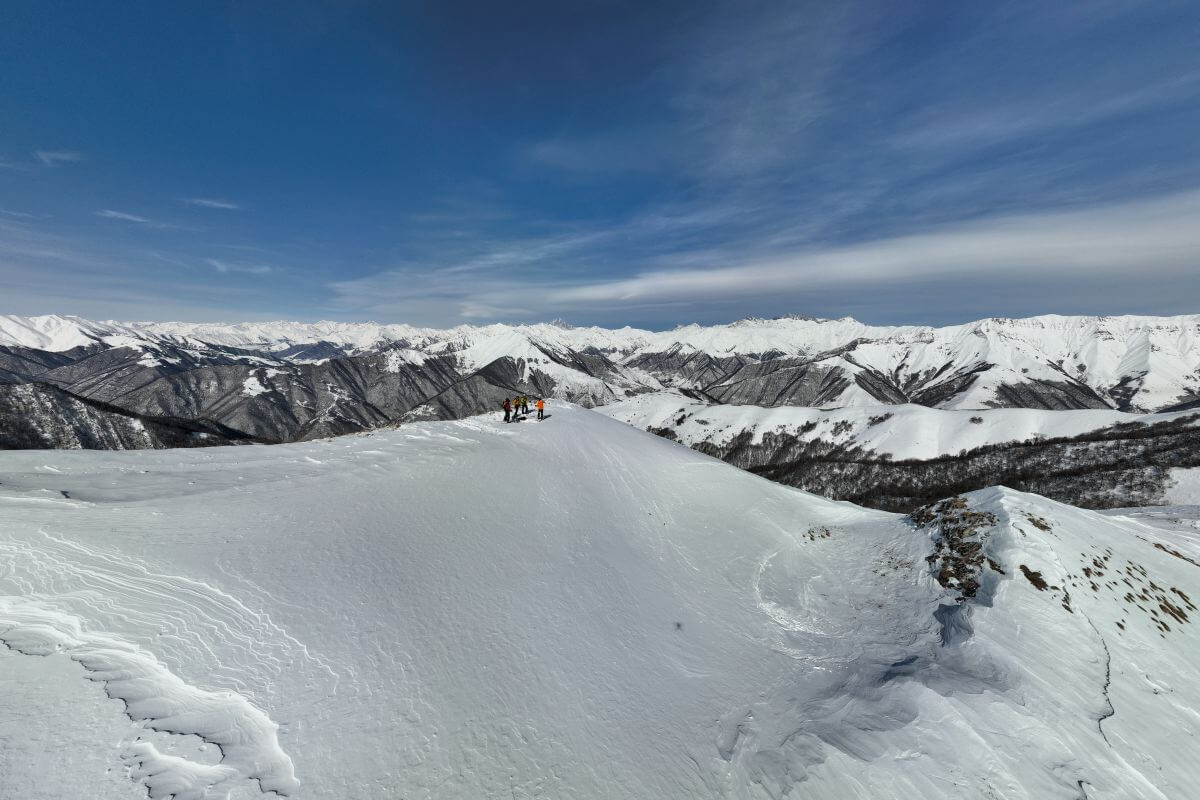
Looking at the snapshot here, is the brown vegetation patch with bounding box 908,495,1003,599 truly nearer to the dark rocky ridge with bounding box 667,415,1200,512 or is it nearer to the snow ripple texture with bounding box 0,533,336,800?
the snow ripple texture with bounding box 0,533,336,800

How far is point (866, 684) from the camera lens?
486 inches

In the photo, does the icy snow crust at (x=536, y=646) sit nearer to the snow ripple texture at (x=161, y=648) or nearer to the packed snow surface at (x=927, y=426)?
the snow ripple texture at (x=161, y=648)

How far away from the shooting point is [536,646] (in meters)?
11.8

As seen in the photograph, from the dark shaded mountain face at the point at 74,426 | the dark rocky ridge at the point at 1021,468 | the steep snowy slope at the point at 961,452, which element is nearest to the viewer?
the dark rocky ridge at the point at 1021,468

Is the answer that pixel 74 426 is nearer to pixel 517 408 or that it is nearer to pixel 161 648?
pixel 517 408

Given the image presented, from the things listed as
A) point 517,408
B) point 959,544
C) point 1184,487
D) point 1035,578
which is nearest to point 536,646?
point 1035,578

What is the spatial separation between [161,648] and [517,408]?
28199 millimetres

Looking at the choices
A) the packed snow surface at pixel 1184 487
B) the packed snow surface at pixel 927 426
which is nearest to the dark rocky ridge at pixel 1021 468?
the packed snow surface at pixel 1184 487

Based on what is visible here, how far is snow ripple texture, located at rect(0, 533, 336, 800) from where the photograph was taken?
22.7ft

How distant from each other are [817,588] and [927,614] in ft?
13.8

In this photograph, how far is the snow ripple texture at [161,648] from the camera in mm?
6905

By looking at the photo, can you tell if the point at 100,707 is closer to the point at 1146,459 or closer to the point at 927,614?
the point at 927,614

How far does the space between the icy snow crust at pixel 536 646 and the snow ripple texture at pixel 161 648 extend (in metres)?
0.05

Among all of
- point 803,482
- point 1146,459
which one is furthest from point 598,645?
point 1146,459
